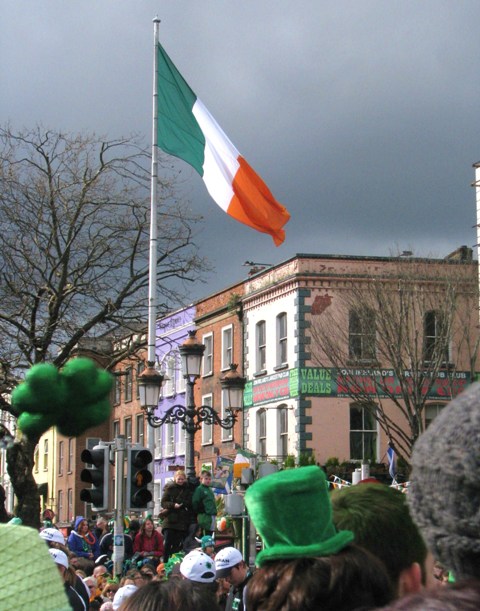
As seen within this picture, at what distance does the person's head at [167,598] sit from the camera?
3725mm

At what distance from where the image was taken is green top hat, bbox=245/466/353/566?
9.03 ft

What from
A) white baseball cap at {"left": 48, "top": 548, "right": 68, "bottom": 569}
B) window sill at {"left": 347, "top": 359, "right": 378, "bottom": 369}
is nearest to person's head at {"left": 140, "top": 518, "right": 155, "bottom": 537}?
white baseball cap at {"left": 48, "top": 548, "right": 68, "bottom": 569}

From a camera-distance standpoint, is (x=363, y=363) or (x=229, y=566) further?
(x=363, y=363)

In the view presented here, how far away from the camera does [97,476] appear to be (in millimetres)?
13094

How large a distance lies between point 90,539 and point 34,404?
15903mm

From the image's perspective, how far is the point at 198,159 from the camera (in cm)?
2264

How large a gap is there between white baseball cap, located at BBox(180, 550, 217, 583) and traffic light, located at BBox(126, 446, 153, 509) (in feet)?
12.6

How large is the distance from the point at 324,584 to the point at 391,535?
0.37m

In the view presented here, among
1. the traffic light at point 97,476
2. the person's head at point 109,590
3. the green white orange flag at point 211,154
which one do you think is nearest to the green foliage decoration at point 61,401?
the person's head at point 109,590

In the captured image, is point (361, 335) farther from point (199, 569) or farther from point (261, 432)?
point (199, 569)

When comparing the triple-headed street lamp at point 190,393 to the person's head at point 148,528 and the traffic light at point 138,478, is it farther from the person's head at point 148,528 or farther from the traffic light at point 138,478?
the traffic light at point 138,478

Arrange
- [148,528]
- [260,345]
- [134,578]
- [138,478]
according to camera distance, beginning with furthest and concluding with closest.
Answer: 1. [260,345]
2. [148,528]
3. [138,478]
4. [134,578]

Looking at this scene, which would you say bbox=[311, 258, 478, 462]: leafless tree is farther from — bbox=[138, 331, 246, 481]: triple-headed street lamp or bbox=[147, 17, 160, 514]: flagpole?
bbox=[138, 331, 246, 481]: triple-headed street lamp

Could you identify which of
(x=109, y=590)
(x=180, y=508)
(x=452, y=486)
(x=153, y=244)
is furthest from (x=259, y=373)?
(x=452, y=486)
